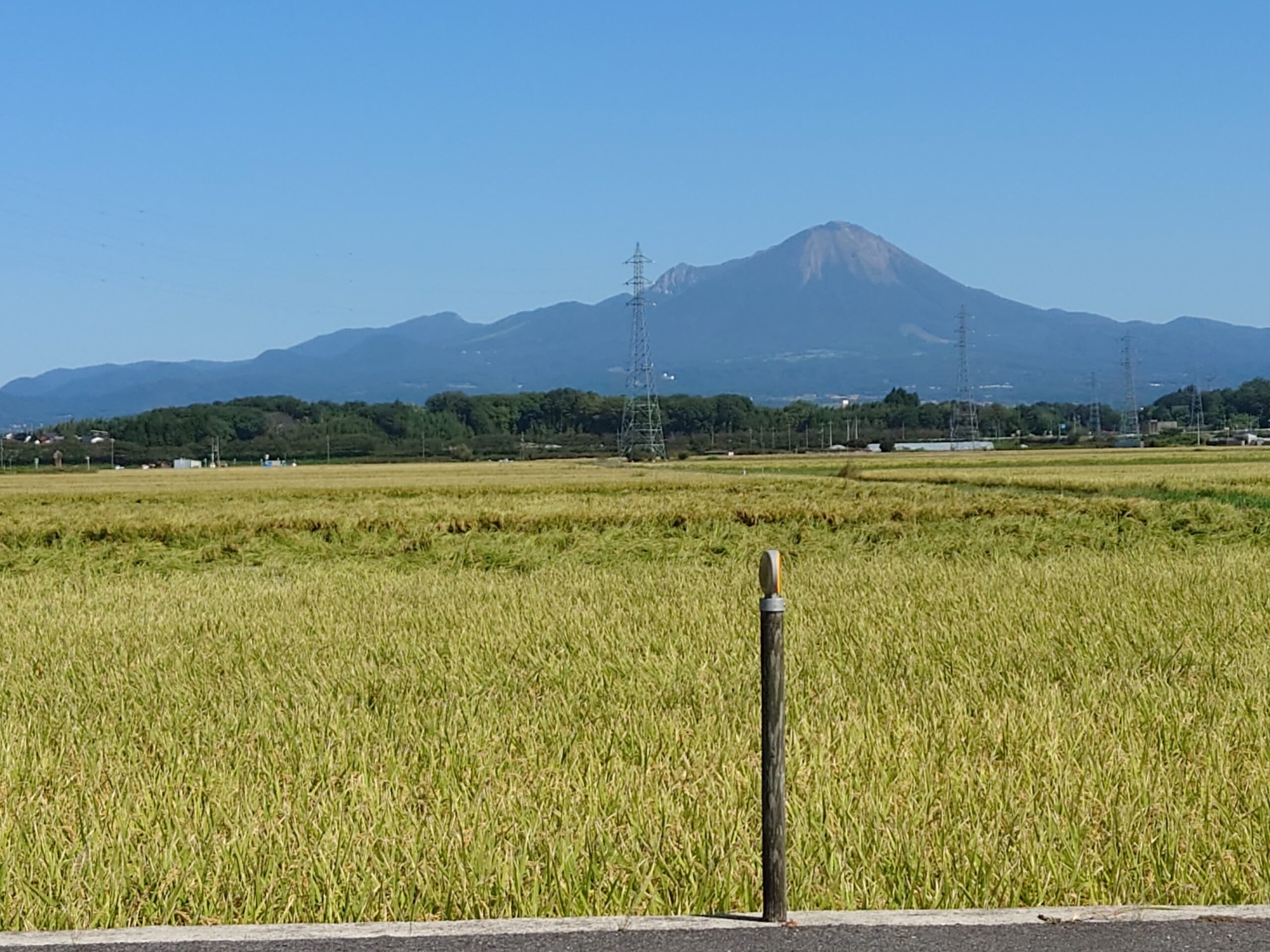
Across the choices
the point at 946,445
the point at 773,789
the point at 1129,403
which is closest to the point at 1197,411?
the point at 1129,403

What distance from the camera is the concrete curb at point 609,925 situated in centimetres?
406

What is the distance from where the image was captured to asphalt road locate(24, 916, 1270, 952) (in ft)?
12.9

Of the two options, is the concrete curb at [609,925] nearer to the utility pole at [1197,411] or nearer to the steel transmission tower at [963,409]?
the steel transmission tower at [963,409]

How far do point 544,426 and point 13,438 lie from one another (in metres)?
81.9

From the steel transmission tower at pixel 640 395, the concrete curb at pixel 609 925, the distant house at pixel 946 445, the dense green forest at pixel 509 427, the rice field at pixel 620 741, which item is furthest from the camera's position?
the dense green forest at pixel 509 427

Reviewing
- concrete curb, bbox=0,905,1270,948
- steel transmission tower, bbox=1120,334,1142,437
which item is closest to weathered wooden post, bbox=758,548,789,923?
concrete curb, bbox=0,905,1270,948

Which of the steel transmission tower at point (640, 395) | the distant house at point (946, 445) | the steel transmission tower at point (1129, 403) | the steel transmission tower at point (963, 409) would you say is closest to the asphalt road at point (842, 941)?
the steel transmission tower at point (640, 395)

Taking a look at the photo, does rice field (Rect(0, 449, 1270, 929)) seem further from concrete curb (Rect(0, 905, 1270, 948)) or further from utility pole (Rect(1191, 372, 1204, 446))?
utility pole (Rect(1191, 372, 1204, 446))

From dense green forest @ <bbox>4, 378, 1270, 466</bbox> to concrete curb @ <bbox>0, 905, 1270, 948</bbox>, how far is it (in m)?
128

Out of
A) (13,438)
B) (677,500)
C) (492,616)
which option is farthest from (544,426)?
(492,616)

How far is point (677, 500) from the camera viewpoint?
35.8 metres

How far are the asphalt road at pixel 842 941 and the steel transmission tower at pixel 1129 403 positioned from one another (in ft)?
408

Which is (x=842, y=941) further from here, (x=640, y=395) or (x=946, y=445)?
(x=946, y=445)

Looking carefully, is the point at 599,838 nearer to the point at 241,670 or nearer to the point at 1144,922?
the point at 1144,922
